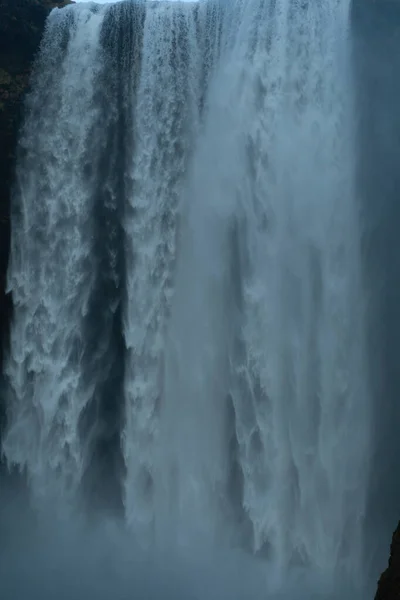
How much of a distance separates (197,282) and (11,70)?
25.8ft

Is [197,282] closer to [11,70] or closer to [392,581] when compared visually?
[11,70]

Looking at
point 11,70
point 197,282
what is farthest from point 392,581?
point 11,70

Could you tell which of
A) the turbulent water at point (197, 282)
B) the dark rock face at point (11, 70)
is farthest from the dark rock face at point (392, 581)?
the dark rock face at point (11, 70)

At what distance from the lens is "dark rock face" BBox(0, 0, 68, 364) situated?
63.2 ft

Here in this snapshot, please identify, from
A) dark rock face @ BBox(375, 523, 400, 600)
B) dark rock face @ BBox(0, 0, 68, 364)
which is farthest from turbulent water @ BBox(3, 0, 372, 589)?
dark rock face @ BBox(375, 523, 400, 600)

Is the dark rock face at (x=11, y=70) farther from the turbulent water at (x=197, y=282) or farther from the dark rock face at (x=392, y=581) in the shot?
the dark rock face at (x=392, y=581)

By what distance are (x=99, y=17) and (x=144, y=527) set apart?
1298cm

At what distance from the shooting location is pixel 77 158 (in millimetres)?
19172

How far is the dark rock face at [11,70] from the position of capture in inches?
758

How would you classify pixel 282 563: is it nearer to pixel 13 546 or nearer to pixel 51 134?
pixel 13 546

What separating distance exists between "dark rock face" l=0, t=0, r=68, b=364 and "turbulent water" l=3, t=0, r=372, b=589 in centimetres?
35

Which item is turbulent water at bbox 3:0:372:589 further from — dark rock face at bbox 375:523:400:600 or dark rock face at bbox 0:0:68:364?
dark rock face at bbox 375:523:400:600

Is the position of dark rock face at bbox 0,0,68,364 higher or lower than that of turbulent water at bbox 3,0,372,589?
higher

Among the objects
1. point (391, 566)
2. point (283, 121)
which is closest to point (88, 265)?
point (283, 121)
